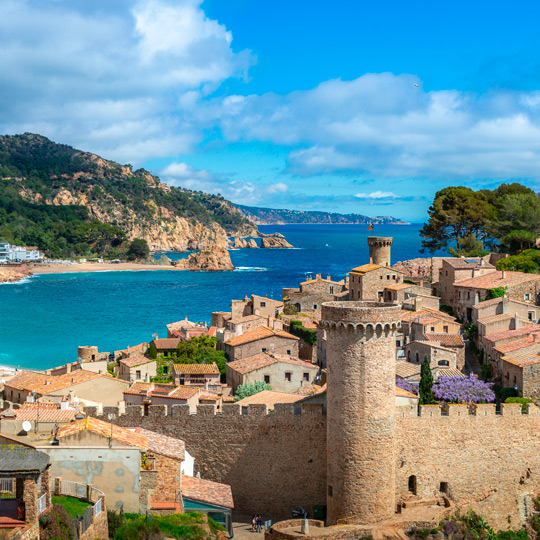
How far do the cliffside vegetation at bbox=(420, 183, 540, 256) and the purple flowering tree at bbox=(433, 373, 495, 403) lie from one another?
81.4 ft

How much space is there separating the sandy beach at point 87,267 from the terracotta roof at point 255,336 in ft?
380

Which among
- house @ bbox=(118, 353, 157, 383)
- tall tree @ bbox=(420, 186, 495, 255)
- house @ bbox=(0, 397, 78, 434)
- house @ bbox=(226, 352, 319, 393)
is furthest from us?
tall tree @ bbox=(420, 186, 495, 255)

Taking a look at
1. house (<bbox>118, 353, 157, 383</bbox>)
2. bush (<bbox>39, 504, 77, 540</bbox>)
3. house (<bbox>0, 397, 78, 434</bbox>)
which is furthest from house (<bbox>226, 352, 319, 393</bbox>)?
bush (<bbox>39, 504, 77, 540</bbox>)

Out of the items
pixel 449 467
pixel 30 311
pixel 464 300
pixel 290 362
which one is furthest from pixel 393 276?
pixel 30 311

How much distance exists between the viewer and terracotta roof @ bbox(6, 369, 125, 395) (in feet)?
93.7

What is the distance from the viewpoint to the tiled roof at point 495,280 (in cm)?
4112

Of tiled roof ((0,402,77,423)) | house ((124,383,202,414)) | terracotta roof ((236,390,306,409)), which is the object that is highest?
tiled roof ((0,402,77,423))

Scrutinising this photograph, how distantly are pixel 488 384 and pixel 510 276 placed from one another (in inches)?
534

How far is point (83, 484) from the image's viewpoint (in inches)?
598

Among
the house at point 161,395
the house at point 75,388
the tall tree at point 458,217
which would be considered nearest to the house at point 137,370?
the house at point 75,388

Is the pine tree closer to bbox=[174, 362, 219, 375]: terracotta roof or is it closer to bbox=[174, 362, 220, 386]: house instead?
bbox=[174, 362, 220, 386]: house

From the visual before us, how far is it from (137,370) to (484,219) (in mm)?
35316

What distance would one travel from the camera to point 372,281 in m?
46.3

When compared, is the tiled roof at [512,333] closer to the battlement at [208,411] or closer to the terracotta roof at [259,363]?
the terracotta roof at [259,363]
